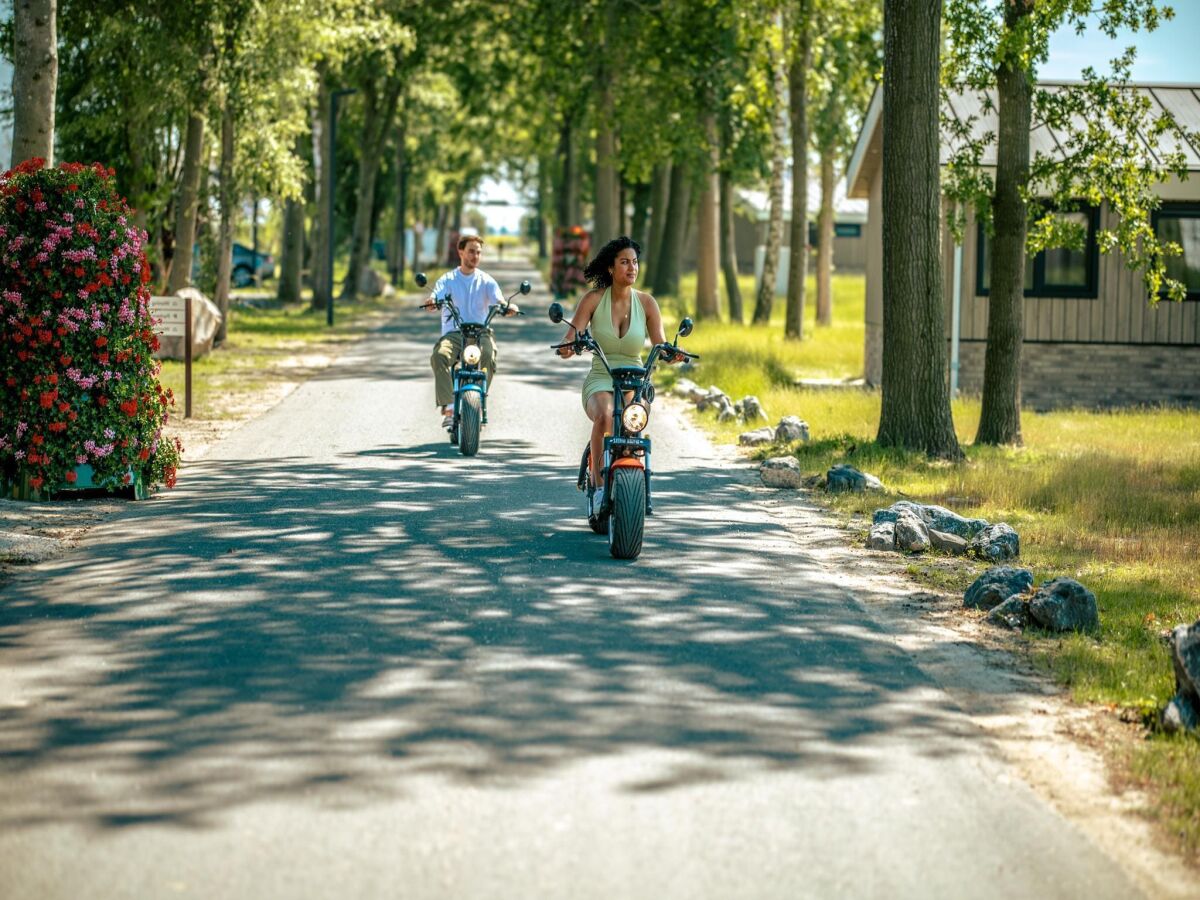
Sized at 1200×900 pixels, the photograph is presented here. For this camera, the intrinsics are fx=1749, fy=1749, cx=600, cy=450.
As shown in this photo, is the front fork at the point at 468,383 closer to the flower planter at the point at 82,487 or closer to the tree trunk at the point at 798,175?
the flower planter at the point at 82,487

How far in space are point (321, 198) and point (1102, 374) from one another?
21896 millimetres

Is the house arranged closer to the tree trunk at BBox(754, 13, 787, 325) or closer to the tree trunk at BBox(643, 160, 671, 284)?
the tree trunk at BBox(754, 13, 787, 325)

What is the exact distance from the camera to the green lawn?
7340 mm

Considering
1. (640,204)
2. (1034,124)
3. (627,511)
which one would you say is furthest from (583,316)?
(640,204)

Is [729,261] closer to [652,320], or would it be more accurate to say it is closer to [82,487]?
[82,487]

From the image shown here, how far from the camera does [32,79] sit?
14922 mm

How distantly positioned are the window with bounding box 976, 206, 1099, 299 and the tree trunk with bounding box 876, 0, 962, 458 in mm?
9774

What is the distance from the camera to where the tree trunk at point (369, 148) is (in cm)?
4641

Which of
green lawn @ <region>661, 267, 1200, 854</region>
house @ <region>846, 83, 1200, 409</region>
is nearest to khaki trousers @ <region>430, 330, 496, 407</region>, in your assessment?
green lawn @ <region>661, 267, 1200, 854</region>

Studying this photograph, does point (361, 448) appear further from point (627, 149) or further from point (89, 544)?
point (627, 149)

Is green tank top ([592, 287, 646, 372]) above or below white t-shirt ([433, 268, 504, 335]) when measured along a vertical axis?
below

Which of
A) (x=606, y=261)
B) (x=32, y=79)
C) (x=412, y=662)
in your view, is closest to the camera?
(x=412, y=662)

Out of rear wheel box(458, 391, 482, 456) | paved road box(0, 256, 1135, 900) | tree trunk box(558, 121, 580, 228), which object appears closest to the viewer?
paved road box(0, 256, 1135, 900)

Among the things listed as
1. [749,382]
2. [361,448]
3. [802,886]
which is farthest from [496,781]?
[749,382]
